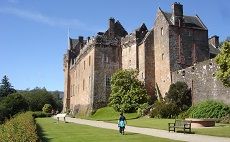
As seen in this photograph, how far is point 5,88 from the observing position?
10962cm

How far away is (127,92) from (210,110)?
1703 centimetres

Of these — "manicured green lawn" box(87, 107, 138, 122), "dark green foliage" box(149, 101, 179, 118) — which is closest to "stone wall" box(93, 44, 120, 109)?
"manicured green lawn" box(87, 107, 138, 122)

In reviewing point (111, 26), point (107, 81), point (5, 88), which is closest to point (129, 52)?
point (107, 81)

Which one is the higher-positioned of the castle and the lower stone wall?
the castle

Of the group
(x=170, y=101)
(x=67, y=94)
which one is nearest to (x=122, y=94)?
(x=170, y=101)

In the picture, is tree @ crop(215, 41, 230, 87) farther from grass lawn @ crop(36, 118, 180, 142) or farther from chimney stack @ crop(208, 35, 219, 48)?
chimney stack @ crop(208, 35, 219, 48)

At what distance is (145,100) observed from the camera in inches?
2064

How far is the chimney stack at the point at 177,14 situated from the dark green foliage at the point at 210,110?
15.6m

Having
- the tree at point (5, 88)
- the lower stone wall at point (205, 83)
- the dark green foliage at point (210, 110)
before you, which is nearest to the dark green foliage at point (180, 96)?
the lower stone wall at point (205, 83)

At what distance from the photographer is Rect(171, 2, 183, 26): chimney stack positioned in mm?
52219

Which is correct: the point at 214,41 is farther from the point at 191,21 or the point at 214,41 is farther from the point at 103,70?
the point at 103,70

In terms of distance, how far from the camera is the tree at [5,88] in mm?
107137

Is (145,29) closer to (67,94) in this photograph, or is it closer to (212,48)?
(212,48)

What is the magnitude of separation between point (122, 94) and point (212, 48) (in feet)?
69.3
